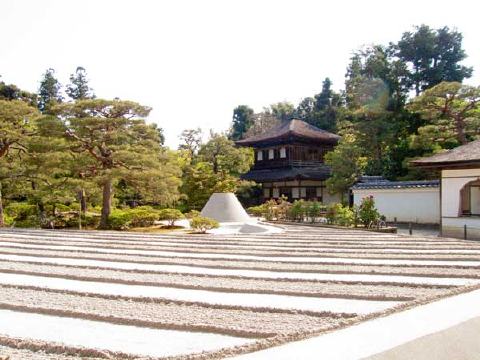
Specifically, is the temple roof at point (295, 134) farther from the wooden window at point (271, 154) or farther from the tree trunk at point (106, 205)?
the tree trunk at point (106, 205)

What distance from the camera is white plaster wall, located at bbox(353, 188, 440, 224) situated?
19.4m

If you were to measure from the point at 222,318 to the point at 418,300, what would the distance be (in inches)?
84.8

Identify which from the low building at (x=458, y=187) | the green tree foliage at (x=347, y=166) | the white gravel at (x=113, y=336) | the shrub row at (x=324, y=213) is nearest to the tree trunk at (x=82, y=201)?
the shrub row at (x=324, y=213)

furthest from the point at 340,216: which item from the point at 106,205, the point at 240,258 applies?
the point at 240,258

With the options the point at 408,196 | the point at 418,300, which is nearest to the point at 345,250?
the point at 418,300

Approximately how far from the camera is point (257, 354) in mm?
3455

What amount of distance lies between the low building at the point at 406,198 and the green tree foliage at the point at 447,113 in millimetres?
2604

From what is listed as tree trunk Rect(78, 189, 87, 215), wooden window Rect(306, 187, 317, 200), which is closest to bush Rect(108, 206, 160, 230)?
tree trunk Rect(78, 189, 87, 215)

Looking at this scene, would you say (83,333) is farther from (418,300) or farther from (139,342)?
(418,300)

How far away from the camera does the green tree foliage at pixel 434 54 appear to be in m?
26.1

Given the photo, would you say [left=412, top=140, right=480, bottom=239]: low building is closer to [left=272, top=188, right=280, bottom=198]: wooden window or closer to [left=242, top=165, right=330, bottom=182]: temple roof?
[left=242, top=165, right=330, bottom=182]: temple roof

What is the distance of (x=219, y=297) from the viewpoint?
18.4ft

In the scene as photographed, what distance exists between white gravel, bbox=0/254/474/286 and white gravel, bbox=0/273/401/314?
4.01 feet

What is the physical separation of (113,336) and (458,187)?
48.5 ft
